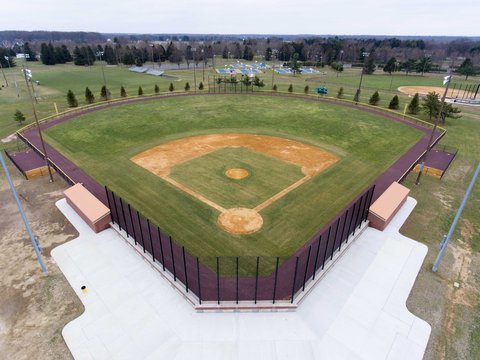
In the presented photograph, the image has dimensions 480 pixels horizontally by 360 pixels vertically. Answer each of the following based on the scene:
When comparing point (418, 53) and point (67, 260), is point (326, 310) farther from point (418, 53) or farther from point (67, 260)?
point (418, 53)

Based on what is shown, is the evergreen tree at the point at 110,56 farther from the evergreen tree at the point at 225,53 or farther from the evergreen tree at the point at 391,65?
the evergreen tree at the point at 391,65

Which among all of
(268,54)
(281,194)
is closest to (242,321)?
(281,194)

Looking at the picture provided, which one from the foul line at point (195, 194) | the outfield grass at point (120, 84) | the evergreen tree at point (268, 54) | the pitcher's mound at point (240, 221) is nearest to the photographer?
the pitcher's mound at point (240, 221)

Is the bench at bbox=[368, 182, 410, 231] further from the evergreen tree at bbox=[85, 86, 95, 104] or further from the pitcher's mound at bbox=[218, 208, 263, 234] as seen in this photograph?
the evergreen tree at bbox=[85, 86, 95, 104]

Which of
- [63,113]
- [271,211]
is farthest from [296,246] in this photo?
[63,113]

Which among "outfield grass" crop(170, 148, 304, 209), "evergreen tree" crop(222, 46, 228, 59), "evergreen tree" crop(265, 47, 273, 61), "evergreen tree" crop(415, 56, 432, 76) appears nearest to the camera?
"outfield grass" crop(170, 148, 304, 209)

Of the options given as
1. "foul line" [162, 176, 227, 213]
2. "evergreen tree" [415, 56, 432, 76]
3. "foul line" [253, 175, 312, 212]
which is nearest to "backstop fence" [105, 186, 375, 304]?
"foul line" [162, 176, 227, 213]

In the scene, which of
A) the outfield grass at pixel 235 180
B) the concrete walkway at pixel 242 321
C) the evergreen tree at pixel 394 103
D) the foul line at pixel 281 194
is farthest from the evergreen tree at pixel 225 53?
the concrete walkway at pixel 242 321
